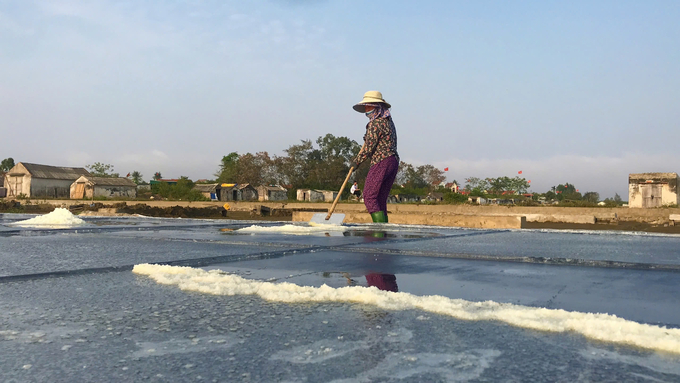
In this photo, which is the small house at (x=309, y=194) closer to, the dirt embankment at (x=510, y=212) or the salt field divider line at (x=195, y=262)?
the dirt embankment at (x=510, y=212)

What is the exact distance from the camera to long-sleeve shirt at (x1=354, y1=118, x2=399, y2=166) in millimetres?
8234

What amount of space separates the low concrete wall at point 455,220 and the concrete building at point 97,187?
2013 inches

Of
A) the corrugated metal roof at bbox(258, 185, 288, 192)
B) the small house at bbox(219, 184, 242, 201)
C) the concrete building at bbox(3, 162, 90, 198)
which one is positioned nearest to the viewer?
the concrete building at bbox(3, 162, 90, 198)

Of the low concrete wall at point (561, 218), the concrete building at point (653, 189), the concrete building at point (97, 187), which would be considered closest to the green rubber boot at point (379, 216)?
the low concrete wall at point (561, 218)

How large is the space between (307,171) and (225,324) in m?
62.3

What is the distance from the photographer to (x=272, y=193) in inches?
2452

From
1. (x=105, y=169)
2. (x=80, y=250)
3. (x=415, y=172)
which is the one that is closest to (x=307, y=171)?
(x=415, y=172)

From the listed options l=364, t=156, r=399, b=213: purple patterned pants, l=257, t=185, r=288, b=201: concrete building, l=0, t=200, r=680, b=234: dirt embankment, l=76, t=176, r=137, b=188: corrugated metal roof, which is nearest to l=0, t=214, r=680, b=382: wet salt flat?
l=364, t=156, r=399, b=213: purple patterned pants

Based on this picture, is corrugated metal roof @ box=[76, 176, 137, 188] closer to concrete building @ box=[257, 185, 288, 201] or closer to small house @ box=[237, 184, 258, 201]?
small house @ box=[237, 184, 258, 201]

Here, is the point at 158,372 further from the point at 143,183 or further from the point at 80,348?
the point at 143,183

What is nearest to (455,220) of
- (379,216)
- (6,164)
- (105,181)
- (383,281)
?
(379,216)

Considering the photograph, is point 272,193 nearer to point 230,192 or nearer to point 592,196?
point 230,192

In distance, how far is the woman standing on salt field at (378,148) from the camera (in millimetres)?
8227

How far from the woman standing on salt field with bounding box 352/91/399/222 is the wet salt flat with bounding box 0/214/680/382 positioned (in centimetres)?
452
